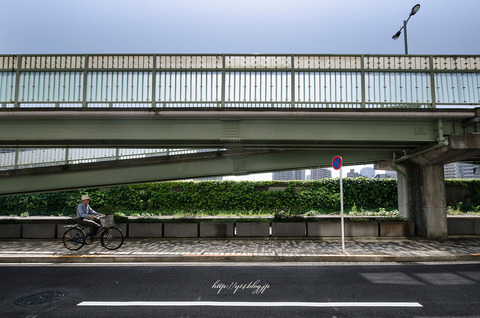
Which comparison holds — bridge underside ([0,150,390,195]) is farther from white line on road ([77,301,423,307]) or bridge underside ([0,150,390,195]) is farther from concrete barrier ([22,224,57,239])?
white line on road ([77,301,423,307])

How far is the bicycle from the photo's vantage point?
9070mm

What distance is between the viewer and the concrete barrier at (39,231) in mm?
11016

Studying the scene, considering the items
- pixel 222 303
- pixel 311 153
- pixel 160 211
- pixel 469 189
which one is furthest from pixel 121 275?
pixel 469 189

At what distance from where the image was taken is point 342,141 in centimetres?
953

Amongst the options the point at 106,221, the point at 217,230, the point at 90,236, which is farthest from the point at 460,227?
the point at 90,236

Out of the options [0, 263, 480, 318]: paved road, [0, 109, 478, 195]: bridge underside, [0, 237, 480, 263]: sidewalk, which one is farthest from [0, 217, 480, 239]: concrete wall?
[0, 263, 480, 318]: paved road

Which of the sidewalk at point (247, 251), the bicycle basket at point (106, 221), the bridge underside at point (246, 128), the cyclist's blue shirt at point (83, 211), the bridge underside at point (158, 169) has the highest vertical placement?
the bridge underside at point (246, 128)

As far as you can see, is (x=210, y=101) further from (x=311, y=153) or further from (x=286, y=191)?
(x=286, y=191)

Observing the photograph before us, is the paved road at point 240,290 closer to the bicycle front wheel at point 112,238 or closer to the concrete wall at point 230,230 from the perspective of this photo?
the bicycle front wheel at point 112,238

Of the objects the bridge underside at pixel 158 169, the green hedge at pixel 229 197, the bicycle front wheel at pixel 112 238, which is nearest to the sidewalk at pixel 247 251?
the bicycle front wheel at pixel 112 238

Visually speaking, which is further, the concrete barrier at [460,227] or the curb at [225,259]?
the concrete barrier at [460,227]

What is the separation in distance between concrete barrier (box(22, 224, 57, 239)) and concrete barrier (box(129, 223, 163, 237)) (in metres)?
3.11

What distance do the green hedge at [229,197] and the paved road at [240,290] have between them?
16181 mm

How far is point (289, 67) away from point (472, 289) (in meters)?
7.62
